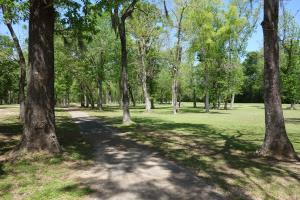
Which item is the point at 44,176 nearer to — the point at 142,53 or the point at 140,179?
the point at 140,179

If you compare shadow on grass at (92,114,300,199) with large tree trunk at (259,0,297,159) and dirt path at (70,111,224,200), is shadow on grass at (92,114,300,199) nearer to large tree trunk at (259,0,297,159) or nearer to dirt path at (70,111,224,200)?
dirt path at (70,111,224,200)


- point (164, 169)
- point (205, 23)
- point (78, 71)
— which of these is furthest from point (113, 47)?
point (164, 169)

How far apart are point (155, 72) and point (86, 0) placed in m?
40.1

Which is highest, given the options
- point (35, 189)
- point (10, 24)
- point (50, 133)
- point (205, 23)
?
point (205, 23)

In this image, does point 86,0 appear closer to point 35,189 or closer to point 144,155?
point 144,155

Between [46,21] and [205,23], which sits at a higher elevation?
[205,23]

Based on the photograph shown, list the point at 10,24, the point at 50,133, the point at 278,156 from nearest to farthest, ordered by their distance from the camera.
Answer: the point at 278,156, the point at 50,133, the point at 10,24

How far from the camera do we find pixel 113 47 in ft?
124

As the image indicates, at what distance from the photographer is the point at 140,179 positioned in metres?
6.25

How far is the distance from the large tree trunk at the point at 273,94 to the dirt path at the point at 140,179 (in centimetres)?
299

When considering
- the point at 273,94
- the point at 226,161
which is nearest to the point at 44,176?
the point at 226,161

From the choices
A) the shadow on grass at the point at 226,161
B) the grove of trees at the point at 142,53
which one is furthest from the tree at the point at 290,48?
the shadow on grass at the point at 226,161

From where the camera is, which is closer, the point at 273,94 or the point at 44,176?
the point at 44,176

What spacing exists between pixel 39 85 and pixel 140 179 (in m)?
4.57
